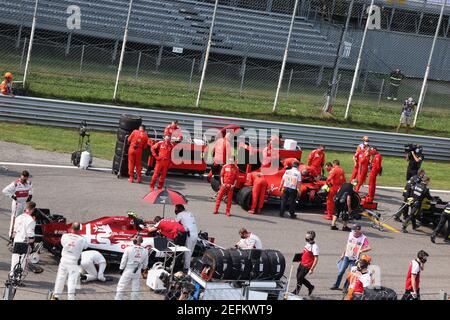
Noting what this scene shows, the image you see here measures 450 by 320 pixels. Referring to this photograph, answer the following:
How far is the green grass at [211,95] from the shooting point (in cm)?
3042

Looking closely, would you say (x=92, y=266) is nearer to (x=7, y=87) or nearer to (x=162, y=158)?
(x=162, y=158)

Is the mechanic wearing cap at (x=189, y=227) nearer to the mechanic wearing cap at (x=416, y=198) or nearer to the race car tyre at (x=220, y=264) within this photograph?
the race car tyre at (x=220, y=264)

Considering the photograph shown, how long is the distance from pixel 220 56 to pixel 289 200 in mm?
16294

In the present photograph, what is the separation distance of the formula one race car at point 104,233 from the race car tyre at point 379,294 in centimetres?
386

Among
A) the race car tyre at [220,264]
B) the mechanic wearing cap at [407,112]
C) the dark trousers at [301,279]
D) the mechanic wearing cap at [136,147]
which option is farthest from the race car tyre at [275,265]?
the mechanic wearing cap at [407,112]

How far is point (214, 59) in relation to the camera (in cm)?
3712

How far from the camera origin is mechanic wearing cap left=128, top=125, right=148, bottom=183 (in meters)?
22.6

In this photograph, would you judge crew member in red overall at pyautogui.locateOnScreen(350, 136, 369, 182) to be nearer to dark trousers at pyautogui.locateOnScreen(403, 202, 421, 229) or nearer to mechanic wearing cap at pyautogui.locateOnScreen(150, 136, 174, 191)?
dark trousers at pyautogui.locateOnScreen(403, 202, 421, 229)

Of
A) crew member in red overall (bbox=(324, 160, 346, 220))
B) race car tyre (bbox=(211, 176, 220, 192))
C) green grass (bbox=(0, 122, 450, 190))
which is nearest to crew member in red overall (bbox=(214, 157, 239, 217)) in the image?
race car tyre (bbox=(211, 176, 220, 192))

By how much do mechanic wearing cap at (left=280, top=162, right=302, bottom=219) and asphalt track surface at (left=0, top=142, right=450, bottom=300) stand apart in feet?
1.02

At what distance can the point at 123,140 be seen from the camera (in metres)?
23.2
